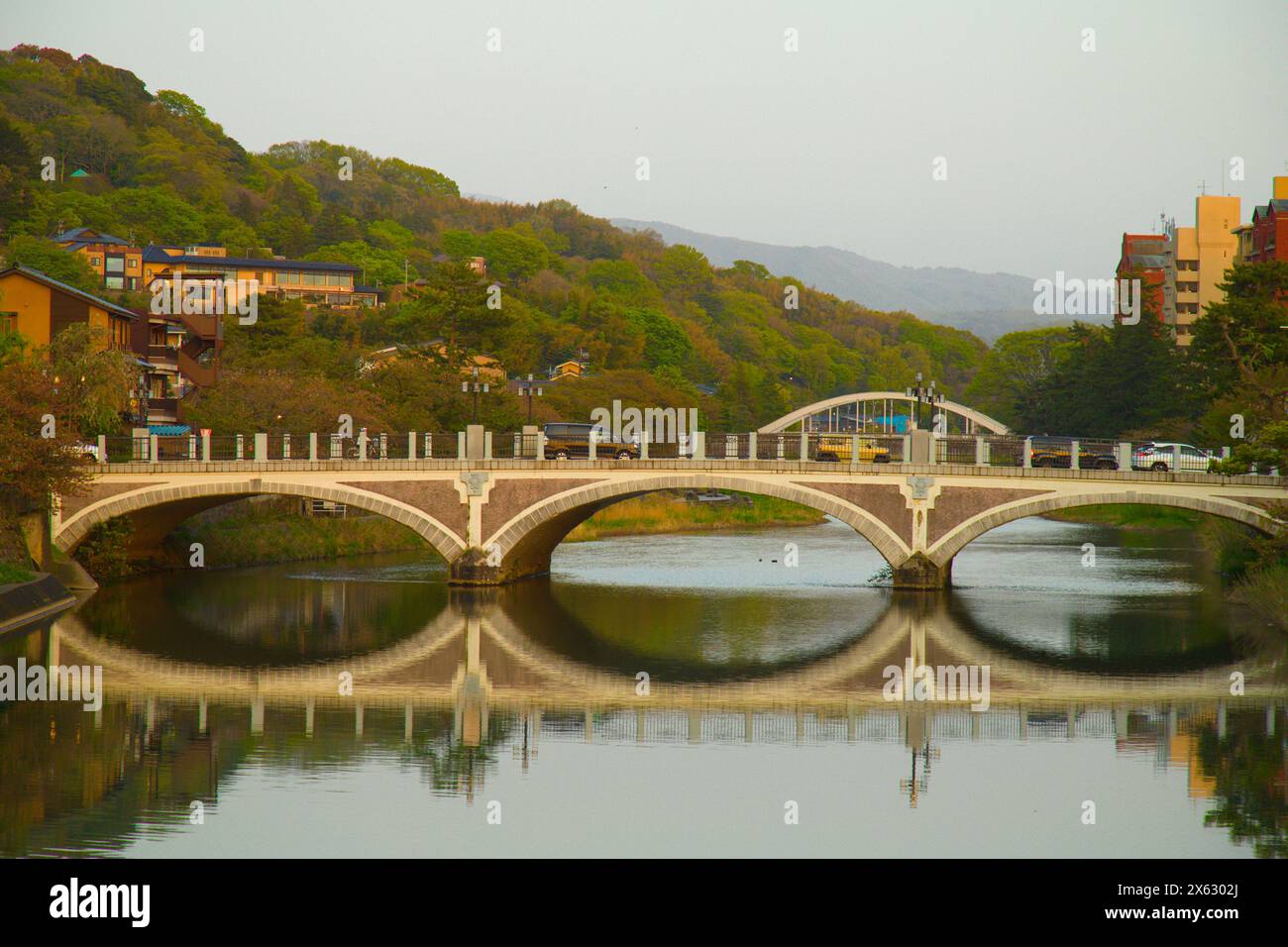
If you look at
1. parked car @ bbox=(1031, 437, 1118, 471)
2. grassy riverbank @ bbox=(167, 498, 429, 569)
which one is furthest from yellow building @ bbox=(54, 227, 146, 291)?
parked car @ bbox=(1031, 437, 1118, 471)

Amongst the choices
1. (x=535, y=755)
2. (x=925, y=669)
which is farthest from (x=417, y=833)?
(x=925, y=669)

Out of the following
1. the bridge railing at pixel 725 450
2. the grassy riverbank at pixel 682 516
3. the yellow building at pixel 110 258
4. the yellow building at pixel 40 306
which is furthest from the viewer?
the yellow building at pixel 110 258

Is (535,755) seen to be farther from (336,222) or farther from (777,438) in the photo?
(336,222)

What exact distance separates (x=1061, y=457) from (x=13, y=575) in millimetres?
29223

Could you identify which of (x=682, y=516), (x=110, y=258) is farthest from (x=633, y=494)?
(x=110, y=258)

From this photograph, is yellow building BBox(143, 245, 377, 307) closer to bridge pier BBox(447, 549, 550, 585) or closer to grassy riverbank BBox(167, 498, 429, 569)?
grassy riverbank BBox(167, 498, 429, 569)

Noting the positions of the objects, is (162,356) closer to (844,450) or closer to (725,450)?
(844,450)

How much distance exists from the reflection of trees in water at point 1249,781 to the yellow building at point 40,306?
44.0 m

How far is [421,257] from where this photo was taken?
436 feet

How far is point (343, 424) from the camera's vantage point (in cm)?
5412

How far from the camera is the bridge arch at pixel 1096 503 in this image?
39.2m

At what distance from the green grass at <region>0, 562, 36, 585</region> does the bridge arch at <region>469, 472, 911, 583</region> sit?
37.9 ft

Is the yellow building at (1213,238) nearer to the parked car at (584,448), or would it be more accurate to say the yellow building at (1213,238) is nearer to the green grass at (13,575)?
the parked car at (584,448)

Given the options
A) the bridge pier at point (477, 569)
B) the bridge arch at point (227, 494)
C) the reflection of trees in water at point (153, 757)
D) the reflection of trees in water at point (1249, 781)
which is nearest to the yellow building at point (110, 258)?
the bridge arch at point (227, 494)
